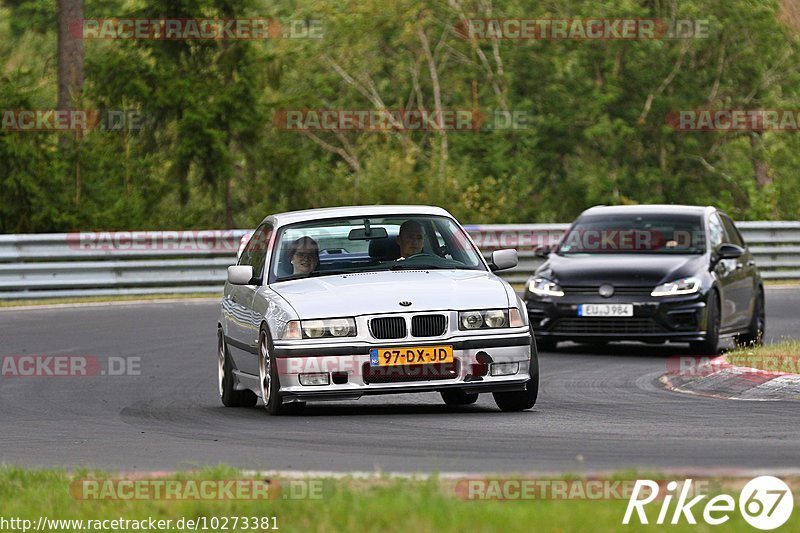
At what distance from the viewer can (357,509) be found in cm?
696

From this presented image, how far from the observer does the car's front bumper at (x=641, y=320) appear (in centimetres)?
1781

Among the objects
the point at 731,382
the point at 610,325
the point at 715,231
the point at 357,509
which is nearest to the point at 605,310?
the point at 610,325

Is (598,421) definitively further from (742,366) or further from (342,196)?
(342,196)

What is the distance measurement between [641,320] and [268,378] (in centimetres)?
643

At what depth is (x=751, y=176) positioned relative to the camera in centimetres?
5172

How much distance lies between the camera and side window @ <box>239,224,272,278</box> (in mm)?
13562

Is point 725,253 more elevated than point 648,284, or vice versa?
point 725,253

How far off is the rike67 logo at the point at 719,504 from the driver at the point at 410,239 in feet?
19.2

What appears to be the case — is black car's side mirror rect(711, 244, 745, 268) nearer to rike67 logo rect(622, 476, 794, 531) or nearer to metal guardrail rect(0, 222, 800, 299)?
metal guardrail rect(0, 222, 800, 299)

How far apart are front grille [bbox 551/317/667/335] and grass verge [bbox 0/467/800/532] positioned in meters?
10.1

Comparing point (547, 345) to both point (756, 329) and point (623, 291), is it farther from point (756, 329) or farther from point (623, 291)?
point (756, 329)

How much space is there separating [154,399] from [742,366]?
16.5 ft

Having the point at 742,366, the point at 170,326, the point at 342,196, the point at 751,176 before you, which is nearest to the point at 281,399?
Answer: the point at 742,366

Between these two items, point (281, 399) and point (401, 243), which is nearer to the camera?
point (281, 399)
